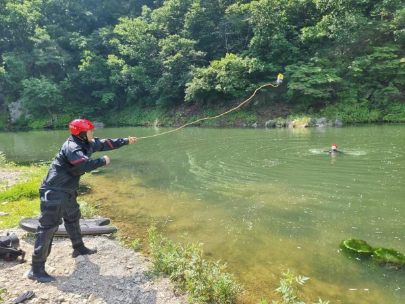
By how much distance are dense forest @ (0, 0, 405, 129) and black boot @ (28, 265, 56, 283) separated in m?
25.8

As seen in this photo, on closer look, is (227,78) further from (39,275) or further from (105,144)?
(39,275)

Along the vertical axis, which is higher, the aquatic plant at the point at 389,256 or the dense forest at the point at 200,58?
the dense forest at the point at 200,58

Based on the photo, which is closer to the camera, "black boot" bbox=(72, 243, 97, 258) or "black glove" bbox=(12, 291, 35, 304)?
"black glove" bbox=(12, 291, 35, 304)

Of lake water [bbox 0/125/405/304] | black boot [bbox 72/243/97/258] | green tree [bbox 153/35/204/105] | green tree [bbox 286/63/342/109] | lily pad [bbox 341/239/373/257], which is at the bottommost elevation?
lake water [bbox 0/125/405/304]

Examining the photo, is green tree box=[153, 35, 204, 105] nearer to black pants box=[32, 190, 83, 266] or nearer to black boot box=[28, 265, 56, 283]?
black pants box=[32, 190, 83, 266]

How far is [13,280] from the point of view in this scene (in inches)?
157

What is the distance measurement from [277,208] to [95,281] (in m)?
4.39

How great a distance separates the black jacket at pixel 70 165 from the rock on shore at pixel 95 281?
115cm

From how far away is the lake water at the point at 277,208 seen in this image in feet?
14.6

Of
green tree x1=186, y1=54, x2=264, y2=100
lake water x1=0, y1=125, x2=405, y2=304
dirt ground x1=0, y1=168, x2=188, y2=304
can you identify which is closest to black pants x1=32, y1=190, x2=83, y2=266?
dirt ground x1=0, y1=168, x2=188, y2=304

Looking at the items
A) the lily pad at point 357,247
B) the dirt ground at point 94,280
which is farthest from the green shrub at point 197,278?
the lily pad at point 357,247

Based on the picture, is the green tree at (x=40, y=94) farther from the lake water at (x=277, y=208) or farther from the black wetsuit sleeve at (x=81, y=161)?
the black wetsuit sleeve at (x=81, y=161)

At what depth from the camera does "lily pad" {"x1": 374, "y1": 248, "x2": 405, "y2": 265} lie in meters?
4.51

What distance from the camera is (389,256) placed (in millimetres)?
4594
